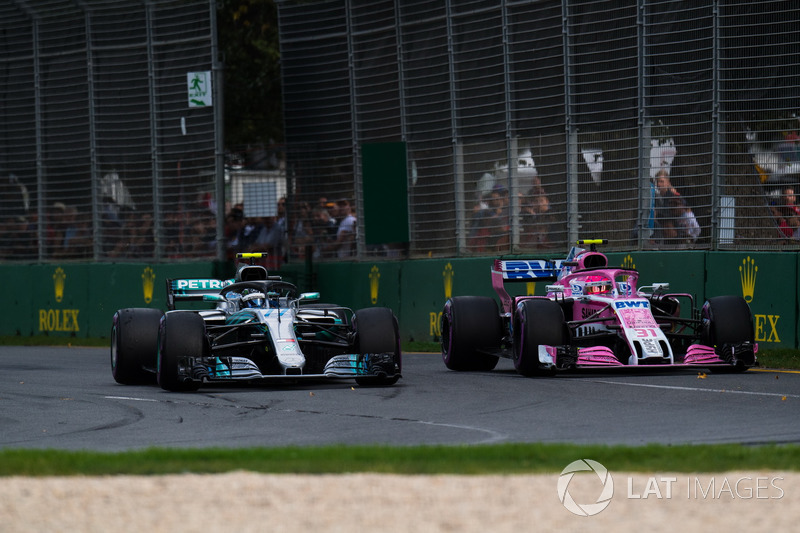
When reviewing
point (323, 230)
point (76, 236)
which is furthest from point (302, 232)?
point (76, 236)

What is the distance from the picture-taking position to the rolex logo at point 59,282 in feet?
81.0

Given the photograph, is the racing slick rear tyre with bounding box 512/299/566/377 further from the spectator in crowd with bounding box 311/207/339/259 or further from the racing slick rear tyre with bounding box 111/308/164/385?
the spectator in crowd with bounding box 311/207/339/259

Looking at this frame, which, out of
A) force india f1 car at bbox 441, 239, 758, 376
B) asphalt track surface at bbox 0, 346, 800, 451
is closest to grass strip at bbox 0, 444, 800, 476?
asphalt track surface at bbox 0, 346, 800, 451

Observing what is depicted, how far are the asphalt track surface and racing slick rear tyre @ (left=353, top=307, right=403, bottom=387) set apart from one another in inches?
7.7

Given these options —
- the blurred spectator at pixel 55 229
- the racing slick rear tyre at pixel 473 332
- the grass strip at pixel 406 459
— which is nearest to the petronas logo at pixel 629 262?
the racing slick rear tyre at pixel 473 332

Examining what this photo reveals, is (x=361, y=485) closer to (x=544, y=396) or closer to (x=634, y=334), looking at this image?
(x=544, y=396)

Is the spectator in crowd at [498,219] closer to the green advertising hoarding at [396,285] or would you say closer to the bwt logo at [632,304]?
the green advertising hoarding at [396,285]

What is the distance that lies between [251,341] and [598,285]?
3.71 m

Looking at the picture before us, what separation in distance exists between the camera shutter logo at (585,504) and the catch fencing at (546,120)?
9.83 metres

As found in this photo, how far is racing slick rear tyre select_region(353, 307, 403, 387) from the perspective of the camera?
13172mm

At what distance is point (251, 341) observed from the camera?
13234 millimetres

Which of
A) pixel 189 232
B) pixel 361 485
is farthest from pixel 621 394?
pixel 189 232

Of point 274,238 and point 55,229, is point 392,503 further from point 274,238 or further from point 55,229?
point 55,229

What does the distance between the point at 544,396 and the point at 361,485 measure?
5236 mm
